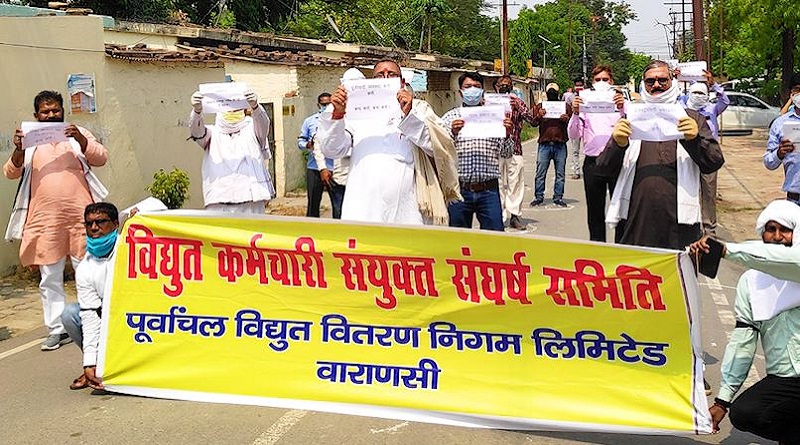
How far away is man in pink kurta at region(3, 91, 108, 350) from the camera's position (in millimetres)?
7148

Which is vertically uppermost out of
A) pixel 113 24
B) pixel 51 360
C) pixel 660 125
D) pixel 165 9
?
pixel 165 9

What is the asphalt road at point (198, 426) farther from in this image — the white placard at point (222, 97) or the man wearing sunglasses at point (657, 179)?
the white placard at point (222, 97)

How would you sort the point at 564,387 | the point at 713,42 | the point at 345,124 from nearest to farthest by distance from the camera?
1. the point at 564,387
2. the point at 345,124
3. the point at 713,42

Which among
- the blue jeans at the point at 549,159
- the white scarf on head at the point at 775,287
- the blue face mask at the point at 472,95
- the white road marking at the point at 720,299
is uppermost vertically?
the blue face mask at the point at 472,95

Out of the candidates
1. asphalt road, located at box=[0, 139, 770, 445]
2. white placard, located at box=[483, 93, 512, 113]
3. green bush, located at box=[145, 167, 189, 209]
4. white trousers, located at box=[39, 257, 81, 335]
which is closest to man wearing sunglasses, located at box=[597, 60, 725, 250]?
asphalt road, located at box=[0, 139, 770, 445]

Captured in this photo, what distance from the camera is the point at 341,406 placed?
496 cm

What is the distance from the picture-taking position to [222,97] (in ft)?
24.0

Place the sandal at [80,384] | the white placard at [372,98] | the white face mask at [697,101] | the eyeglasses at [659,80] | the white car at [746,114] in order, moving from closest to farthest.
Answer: the eyeglasses at [659,80], the white placard at [372,98], the sandal at [80,384], the white face mask at [697,101], the white car at [746,114]

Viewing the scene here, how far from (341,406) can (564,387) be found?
3.78 feet

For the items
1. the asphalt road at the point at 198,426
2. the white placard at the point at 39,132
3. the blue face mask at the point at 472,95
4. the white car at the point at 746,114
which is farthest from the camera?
the white car at the point at 746,114

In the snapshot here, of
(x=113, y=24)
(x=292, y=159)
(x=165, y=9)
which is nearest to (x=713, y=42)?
(x=165, y=9)

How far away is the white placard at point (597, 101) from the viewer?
9.23 meters

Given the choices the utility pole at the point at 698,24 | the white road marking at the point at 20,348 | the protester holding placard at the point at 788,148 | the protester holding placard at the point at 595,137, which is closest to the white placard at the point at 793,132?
the protester holding placard at the point at 788,148

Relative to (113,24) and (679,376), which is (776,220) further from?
(113,24)
